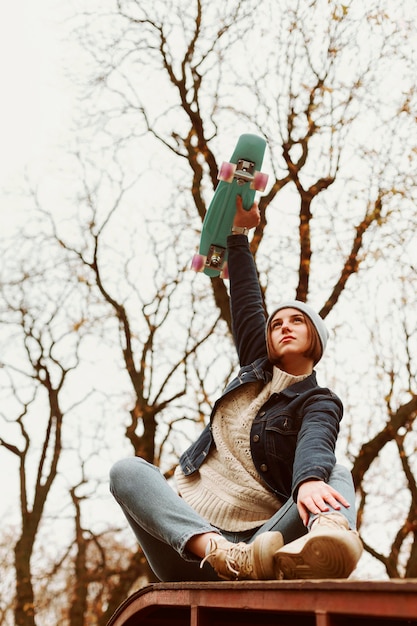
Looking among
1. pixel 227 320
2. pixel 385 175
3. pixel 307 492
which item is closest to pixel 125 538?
pixel 227 320

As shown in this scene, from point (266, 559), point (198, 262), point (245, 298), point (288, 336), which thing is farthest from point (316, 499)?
point (198, 262)

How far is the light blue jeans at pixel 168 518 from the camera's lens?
2.06 m

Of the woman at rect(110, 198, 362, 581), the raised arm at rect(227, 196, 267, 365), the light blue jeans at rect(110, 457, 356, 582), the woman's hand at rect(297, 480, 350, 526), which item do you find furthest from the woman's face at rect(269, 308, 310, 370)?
the woman's hand at rect(297, 480, 350, 526)

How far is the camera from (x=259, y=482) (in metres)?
2.40

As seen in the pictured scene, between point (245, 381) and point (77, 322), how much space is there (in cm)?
942

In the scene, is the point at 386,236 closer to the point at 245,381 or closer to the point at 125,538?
the point at 245,381

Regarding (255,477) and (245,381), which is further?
(245,381)

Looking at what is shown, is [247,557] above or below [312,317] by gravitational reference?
below

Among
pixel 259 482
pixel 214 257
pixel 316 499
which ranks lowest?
pixel 316 499

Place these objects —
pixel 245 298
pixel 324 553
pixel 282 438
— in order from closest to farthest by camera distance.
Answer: pixel 324 553, pixel 282 438, pixel 245 298

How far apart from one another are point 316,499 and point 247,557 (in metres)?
0.24

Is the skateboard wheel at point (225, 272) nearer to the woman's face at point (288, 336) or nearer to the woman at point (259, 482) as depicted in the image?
the woman at point (259, 482)

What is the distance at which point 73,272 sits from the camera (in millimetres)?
10953

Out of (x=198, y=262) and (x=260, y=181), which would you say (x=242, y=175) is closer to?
(x=260, y=181)
